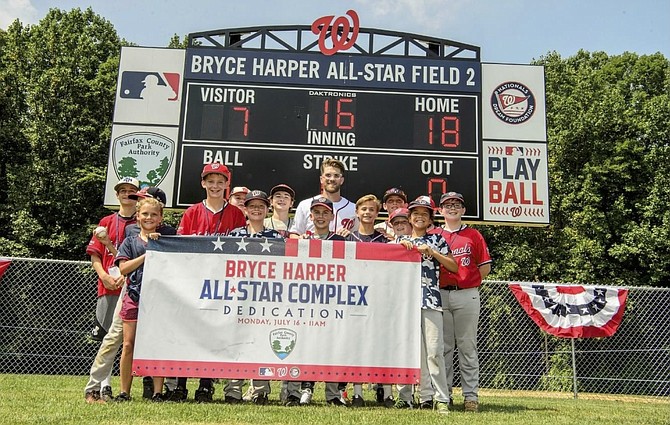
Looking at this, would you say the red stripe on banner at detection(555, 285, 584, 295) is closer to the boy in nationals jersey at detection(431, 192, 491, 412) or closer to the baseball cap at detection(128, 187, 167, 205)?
the boy in nationals jersey at detection(431, 192, 491, 412)

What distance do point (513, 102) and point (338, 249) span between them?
212 inches

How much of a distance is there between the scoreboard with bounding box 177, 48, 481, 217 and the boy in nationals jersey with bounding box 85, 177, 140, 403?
3.26m

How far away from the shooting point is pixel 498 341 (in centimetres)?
1259

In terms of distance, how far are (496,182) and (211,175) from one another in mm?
4853

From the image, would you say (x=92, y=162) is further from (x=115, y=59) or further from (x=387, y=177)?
(x=387, y=177)

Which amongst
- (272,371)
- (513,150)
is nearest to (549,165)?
(513,150)

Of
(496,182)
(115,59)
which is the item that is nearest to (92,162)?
(115,59)

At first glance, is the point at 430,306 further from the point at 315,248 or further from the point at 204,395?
the point at 204,395

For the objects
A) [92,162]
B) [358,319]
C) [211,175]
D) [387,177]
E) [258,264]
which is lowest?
[358,319]

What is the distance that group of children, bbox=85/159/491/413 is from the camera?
15.6ft

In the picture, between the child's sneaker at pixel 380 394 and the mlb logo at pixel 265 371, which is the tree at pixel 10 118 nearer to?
the child's sneaker at pixel 380 394

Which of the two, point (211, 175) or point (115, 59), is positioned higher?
point (115, 59)

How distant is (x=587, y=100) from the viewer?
18.6 meters

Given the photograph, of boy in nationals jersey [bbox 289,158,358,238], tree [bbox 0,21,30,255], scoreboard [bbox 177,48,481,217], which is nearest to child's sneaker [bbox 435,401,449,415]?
boy in nationals jersey [bbox 289,158,358,238]
